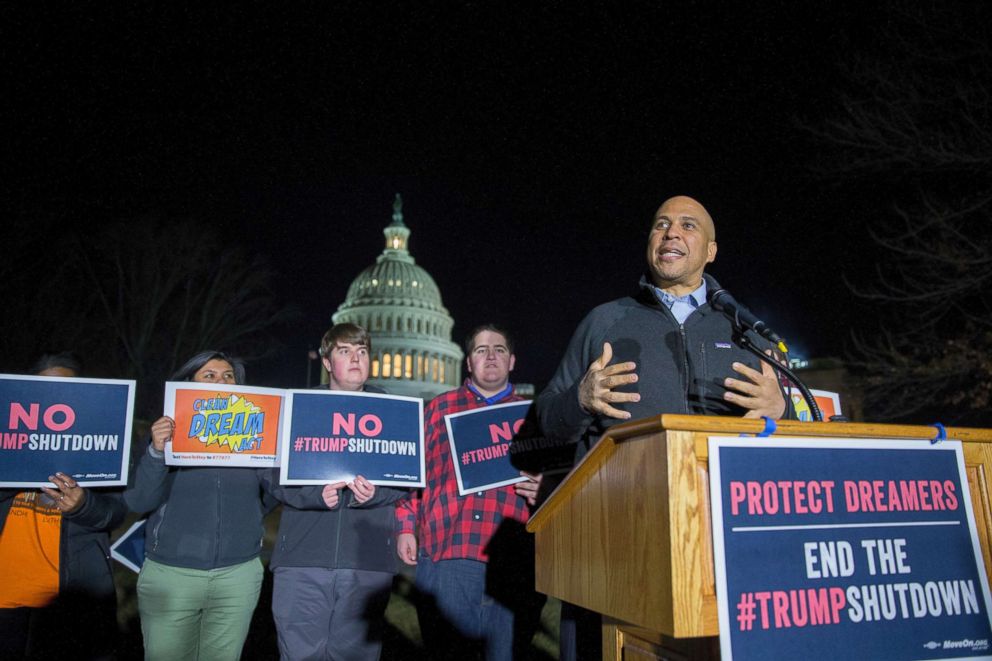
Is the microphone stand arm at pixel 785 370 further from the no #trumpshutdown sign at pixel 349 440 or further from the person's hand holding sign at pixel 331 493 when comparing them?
the person's hand holding sign at pixel 331 493

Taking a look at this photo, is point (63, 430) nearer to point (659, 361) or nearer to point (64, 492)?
point (64, 492)

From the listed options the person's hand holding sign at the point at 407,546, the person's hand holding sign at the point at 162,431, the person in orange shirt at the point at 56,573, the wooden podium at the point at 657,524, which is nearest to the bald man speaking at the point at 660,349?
the wooden podium at the point at 657,524

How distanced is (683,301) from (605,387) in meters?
0.88

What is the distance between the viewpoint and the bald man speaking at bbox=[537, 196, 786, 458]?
238cm

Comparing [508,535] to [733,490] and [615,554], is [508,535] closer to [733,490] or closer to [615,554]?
[615,554]

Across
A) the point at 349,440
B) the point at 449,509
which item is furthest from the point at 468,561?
the point at 349,440

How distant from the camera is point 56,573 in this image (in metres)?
3.48

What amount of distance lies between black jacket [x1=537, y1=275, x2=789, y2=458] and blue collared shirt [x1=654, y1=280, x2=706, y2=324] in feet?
0.16

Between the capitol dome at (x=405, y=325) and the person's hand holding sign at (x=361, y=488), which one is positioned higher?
the capitol dome at (x=405, y=325)

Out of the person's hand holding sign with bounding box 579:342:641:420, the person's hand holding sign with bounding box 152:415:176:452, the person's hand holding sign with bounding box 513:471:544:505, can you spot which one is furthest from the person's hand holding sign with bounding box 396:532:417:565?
the person's hand holding sign with bounding box 579:342:641:420

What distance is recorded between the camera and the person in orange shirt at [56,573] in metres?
3.39

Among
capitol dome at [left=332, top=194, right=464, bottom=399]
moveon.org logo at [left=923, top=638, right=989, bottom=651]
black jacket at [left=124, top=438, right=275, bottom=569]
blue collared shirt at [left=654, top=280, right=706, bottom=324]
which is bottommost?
moveon.org logo at [left=923, top=638, right=989, bottom=651]

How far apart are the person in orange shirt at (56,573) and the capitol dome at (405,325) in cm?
5917

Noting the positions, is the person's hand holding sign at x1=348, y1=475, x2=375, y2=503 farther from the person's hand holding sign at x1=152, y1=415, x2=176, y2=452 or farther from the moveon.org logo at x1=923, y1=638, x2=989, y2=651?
the moveon.org logo at x1=923, y1=638, x2=989, y2=651
